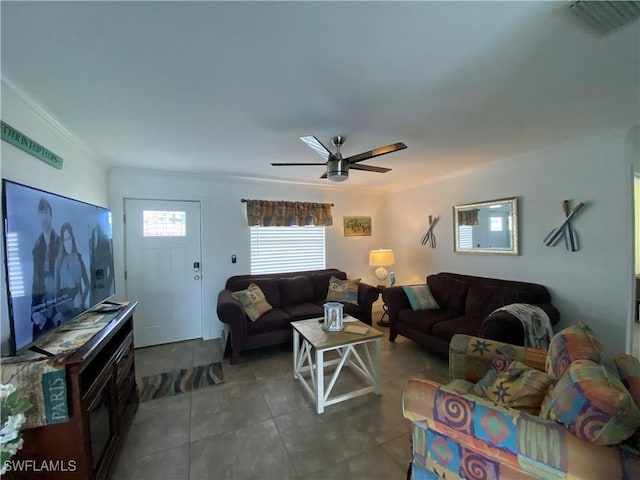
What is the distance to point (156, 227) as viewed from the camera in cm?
362

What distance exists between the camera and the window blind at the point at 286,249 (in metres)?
4.19

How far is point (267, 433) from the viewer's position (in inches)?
76.5

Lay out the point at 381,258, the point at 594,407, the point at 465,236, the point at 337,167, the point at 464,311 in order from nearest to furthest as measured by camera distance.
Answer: the point at 594,407 → the point at 337,167 → the point at 464,311 → the point at 465,236 → the point at 381,258

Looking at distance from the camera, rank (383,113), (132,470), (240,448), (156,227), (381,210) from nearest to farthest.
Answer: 1. (132,470)
2. (240,448)
3. (383,113)
4. (156,227)
5. (381,210)

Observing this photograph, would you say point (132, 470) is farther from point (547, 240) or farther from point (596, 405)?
point (547, 240)

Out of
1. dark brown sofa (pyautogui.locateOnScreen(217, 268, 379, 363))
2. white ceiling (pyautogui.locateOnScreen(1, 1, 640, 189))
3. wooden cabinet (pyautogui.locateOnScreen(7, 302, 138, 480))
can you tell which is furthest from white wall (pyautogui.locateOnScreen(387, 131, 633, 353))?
wooden cabinet (pyautogui.locateOnScreen(7, 302, 138, 480))

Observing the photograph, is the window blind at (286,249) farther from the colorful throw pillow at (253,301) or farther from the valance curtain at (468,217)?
the valance curtain at (468,217)

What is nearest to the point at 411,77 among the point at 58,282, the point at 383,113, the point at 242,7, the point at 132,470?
the point at 383,113

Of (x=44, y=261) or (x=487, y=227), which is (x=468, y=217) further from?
(x=44, y=261)

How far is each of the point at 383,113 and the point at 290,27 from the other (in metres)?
1.02

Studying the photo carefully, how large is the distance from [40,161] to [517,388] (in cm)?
323

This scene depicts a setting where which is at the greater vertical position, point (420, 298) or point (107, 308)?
point (107, 308)

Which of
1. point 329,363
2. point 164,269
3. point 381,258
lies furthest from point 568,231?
point 164,269

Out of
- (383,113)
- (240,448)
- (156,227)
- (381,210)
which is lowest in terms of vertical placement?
(240,448)
